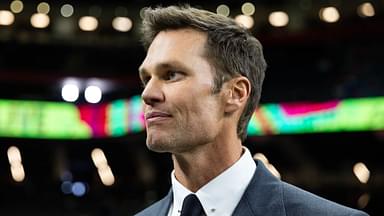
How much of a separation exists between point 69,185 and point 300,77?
7944mm

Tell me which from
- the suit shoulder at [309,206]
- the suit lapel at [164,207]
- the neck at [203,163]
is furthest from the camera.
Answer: the suit lapel at [164,207]

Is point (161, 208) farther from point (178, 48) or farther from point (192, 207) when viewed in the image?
point (178, 48)

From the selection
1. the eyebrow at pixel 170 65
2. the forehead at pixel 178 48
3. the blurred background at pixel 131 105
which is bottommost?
the blurred background at pixel 131 105

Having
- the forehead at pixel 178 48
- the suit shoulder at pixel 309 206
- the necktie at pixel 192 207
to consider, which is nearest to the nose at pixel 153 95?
the forehead at pixel 178 48

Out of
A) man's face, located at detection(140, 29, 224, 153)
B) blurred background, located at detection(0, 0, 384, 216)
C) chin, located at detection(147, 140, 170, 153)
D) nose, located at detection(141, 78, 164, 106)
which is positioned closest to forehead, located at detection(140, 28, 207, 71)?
man's face, located at detection(140, 29, 224, 153)

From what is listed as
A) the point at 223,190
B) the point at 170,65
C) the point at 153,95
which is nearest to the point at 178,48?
the point at 170,65

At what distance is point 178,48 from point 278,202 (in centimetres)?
64

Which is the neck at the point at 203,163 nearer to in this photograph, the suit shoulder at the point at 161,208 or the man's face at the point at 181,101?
the man's face at the point at 181,101

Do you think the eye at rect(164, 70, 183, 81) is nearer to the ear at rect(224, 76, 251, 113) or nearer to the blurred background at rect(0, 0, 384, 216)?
the ear at rect(224, 76, 251, 113)

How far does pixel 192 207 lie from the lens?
8.54 ft

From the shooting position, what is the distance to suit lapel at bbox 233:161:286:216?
2559mm

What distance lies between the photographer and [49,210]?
67.7 ft

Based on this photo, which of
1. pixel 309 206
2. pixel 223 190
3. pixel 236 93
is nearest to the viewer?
pixel 309 206

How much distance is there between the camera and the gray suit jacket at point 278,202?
8.18 ft
